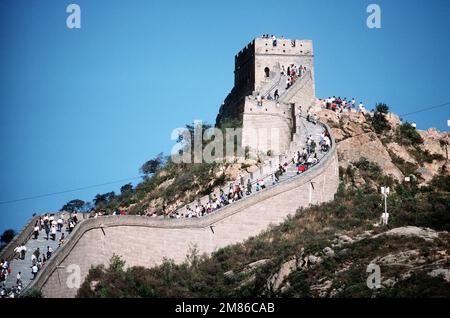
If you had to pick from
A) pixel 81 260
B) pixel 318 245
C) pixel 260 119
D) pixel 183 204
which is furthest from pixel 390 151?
pixel 81 260

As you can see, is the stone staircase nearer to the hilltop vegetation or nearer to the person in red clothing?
the hilltop vegetation

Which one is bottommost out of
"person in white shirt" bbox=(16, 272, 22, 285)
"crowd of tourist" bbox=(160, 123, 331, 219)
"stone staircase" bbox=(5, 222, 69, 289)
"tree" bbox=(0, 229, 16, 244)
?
"person in white shirt" bbox=(16, 272, 22, 285)

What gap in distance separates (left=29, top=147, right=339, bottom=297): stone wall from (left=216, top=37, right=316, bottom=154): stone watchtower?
24.5ft

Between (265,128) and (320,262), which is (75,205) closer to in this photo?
(265,128)

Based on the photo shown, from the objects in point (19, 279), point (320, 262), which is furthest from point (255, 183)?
point (19, 279)

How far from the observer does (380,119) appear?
57.2 m

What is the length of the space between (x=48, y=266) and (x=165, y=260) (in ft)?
18.3

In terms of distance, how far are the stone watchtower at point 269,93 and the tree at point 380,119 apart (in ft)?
14.0

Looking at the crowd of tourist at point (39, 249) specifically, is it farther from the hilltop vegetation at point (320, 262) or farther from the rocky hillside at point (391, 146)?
the rocky hillside at point (391, 146)

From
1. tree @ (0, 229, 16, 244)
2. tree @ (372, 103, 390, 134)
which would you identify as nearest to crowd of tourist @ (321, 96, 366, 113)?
tree @ (372, 103, 390, 134)

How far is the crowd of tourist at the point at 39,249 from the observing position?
40.6 meters

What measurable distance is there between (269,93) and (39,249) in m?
19.9

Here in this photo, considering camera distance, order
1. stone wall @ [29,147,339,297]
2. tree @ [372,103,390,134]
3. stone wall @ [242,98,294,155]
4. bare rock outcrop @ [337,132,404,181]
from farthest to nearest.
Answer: tree @ [372,103,390,134] < stone wall @ [242,98,294,155] < bare rock outcrop @ [337,132,404,181] < stone wall @ [29,147,339,297]

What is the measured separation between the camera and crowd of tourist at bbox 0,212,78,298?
4056 centimetres
